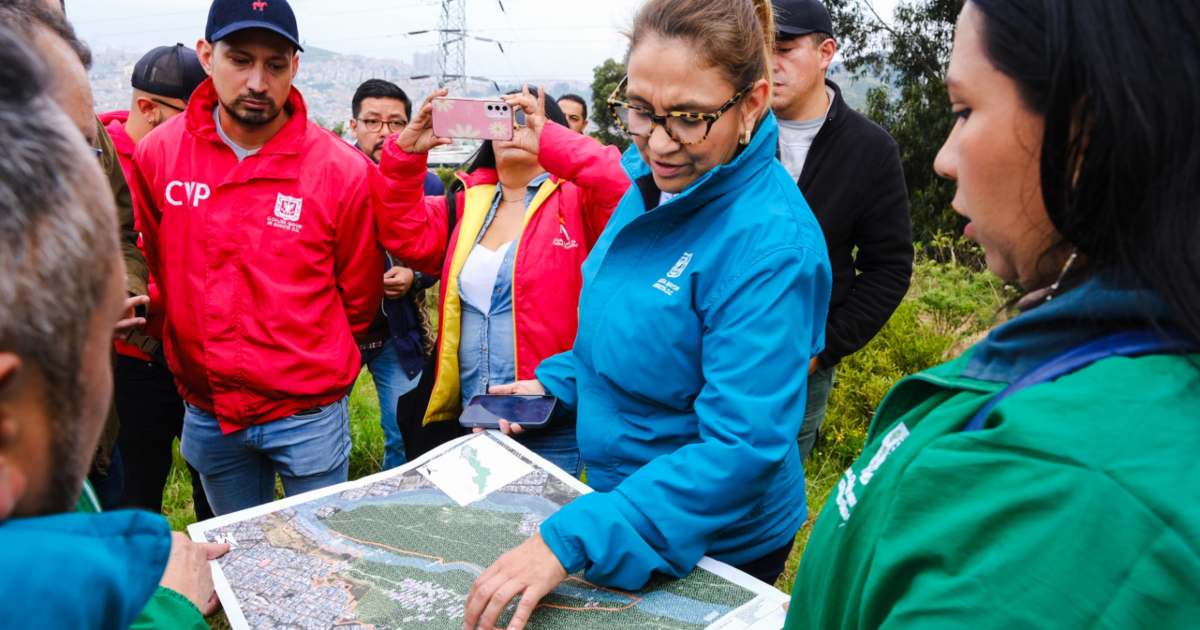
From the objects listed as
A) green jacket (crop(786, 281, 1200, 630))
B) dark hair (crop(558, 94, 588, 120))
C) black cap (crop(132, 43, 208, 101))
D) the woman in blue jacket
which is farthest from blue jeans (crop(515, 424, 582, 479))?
dark hair (crop(558, 94, 588, 120))

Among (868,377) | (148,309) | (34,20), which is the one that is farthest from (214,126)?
(868,377)

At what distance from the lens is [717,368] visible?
1566 millimetres

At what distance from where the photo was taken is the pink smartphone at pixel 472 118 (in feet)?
9.48

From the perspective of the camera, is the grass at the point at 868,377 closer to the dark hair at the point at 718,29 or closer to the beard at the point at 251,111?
the beard at the point at 251,111

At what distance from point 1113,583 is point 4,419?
952 millimetres

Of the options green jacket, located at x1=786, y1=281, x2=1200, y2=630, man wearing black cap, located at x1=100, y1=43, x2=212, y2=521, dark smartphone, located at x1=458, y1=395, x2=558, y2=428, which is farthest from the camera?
man wearing black cap, located at x1=100, y1=43, x2=212, y2=521

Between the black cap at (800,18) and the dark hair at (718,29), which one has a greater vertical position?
the black cap at (800,18)

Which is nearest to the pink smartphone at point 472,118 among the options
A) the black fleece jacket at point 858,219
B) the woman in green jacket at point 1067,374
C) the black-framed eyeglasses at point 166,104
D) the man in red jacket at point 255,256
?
the man in red jacket at point 255,256

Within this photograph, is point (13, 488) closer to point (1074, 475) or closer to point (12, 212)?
point (12, 212)

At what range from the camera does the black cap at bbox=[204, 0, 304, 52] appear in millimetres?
2816

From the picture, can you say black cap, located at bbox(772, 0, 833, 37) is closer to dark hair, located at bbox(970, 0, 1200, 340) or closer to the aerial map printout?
the aerial map printout

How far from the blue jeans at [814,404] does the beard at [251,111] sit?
223 cm

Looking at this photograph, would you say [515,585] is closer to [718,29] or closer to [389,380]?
[718,29]

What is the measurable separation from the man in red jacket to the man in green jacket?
6.56 ft
